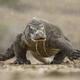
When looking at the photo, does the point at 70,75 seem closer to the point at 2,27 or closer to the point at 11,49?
the point at 11,49

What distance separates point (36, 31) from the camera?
7.87 metres

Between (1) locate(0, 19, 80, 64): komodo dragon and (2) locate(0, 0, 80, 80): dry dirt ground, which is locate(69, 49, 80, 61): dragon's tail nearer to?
(1) locate(0, 19, 80, 64): komodo dragon

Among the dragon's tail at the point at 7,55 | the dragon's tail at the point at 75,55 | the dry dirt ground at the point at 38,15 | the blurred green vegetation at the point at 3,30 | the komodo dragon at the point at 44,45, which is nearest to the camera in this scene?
the komodo dragon at the point at 44,45

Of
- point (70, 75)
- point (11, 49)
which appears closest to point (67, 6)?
point (11, 49)

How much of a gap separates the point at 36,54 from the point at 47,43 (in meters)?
0.42

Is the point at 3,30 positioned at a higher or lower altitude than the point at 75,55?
lower

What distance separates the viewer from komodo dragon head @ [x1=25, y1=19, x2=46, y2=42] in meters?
7.50

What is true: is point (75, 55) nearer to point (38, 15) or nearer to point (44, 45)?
point (44, 45)

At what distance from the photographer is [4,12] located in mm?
42750

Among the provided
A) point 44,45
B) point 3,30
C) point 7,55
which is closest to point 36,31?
point 44,45

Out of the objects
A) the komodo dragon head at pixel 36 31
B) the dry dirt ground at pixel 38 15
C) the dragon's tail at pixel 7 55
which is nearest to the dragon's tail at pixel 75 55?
the dragon's tail at pixel 7 55

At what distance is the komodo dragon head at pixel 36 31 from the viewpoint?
7.50 m

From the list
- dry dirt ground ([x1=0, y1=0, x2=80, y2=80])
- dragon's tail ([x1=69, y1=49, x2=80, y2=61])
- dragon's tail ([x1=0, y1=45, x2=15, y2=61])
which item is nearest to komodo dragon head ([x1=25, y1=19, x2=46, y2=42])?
dragon's tail ([x1=0, y1=45, x2=15, y2=61])

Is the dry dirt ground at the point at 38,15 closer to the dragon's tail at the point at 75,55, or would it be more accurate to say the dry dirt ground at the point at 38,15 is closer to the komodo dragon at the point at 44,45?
the dragon's tail at the point at 75,55
